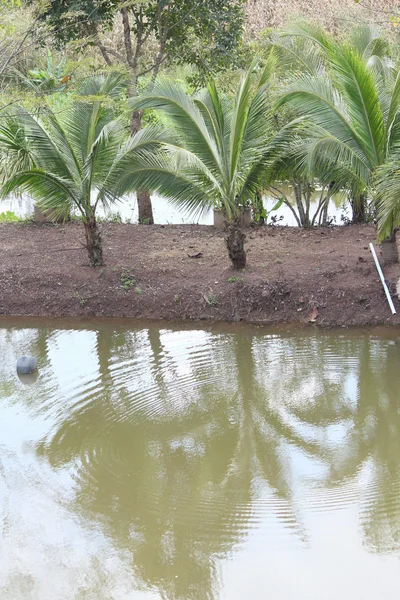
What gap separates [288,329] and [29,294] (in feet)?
12.6

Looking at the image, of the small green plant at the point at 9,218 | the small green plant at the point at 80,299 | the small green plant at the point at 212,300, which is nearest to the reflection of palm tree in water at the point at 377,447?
the small green plant at the point at 212,300

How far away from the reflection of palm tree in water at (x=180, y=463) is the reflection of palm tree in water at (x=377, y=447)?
445 mm

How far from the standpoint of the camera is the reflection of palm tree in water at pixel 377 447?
5.27m

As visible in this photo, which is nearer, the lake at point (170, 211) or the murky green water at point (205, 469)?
the murky green water at point (205, 469)

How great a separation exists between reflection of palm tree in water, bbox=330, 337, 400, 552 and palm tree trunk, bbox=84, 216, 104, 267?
170 inches

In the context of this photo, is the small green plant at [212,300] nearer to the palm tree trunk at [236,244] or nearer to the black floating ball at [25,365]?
the palm tree trunk at [236,244]

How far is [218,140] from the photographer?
9.52 m

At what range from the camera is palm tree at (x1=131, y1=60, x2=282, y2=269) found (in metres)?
9.20

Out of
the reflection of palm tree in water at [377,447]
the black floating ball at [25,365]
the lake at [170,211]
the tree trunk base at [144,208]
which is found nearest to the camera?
the reflection of palm tree in water at [377,447]

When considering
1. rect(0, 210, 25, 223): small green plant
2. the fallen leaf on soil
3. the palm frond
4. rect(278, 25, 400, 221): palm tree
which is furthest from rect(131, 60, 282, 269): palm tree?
rect(0, 210, 25, 223): small green plant

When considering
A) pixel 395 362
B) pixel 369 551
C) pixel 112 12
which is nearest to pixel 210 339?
pixel 395 362

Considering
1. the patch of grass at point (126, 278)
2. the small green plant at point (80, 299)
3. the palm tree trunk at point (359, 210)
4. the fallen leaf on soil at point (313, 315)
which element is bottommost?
the fallen leaf on soil at point (313, 315)

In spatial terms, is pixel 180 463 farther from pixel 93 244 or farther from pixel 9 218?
pixel 9 218

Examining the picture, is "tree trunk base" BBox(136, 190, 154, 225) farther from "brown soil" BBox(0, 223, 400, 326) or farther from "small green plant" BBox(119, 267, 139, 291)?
"small green plant" BBox(119, 267, 139, 291)
